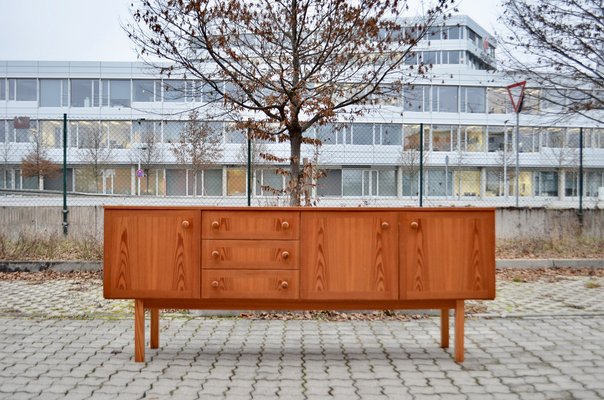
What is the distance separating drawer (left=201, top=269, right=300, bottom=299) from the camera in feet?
→ 15.0

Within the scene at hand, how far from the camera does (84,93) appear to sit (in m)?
41.6

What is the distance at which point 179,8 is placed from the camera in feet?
23.4

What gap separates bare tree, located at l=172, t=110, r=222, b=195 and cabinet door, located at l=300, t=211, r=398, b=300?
6375 mm

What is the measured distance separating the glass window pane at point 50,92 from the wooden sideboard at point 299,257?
4105 cm

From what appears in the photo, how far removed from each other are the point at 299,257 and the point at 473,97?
41792 millimetres

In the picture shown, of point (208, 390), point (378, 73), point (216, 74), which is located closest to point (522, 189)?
point (378, 73)

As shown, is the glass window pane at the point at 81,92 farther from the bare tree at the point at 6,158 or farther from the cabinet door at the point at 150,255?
the cabinet door at the point at 150,255

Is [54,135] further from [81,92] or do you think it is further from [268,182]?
[81,92]

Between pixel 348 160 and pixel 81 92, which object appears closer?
pixel 348 160

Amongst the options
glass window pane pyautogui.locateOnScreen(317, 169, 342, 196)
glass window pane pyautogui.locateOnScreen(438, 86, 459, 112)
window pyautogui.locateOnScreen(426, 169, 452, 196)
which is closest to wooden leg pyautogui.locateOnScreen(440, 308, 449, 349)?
glass window pane pyautogui.locateOnScreen(317, 169, 342, 196)

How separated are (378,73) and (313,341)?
12.4 ft

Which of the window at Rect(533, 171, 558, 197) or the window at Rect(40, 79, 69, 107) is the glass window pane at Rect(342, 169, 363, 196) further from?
the window at Rect(40, 79, 69, 107)

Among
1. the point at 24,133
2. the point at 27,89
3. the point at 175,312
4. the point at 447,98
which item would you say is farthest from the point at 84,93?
the point at 175,312

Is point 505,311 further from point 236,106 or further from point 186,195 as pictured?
point 186,195
